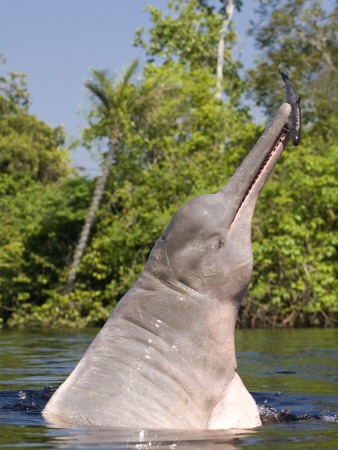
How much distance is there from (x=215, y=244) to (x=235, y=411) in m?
1.09

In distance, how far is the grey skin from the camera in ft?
14.6

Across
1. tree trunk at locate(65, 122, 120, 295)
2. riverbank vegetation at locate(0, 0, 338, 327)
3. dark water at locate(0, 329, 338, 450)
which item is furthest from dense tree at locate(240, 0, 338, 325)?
dark water at locate(0, 329, 338, 450)

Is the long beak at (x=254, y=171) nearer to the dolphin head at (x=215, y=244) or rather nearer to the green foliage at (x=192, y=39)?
the dolphin head at (x=215, y=244)

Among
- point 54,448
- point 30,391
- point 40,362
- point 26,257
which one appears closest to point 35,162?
point 26,257

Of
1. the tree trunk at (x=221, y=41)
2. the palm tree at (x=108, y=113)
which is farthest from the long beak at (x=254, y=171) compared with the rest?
the tree trunk at (x=221, y=41)

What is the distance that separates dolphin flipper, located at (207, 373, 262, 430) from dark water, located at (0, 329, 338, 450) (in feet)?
0.37

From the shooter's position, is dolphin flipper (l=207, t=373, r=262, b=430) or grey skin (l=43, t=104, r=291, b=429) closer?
grey skin (l=43, t=104, r=291, b=429)

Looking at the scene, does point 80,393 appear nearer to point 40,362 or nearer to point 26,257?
point 40,362

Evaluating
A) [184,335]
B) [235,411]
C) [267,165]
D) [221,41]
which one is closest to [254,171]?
[267,165]

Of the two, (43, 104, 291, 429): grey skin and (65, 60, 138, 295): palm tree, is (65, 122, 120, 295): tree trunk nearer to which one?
(65, 60, 138, 295): palm tree

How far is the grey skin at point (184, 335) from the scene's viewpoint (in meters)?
4.46

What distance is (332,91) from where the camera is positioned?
1330 inches

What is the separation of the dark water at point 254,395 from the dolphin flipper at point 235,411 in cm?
11

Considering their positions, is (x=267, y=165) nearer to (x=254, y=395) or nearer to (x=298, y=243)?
(x=254, y=395)
